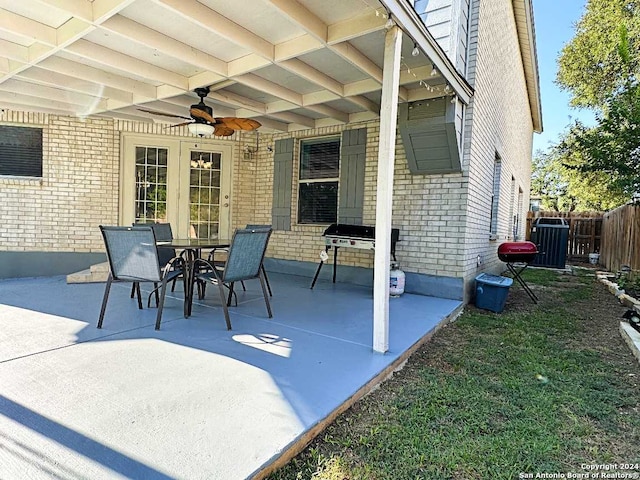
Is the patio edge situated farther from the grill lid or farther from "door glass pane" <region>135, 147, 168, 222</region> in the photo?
"door glass pane" <region>135, 147, 168, 222</region>

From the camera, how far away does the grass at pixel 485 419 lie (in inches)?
66.1

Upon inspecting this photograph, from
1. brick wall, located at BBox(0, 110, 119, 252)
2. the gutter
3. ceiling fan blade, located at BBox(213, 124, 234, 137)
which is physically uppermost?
the gutter

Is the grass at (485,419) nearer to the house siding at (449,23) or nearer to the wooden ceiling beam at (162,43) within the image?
the house siding at (449,23)

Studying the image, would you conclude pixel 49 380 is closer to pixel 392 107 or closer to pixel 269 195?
pixel 392 107

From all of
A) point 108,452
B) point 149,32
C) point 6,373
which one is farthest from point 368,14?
point 6,373

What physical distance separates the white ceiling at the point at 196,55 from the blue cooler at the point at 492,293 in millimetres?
2544

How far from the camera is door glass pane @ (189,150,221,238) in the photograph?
6691 millimetres

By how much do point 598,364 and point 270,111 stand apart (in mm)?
5056

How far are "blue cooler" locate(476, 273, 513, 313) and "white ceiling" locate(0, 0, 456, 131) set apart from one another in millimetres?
2544

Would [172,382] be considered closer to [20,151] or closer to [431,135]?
[431,135]

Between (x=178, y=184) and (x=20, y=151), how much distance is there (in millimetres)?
2387

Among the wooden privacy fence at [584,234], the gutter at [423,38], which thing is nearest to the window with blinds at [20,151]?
the gutter at [423,38]

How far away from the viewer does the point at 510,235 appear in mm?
9141

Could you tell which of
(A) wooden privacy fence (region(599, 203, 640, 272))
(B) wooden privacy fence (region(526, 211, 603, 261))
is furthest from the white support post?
(B) wooden privacy fence (region(526, 211, 603, 261))
